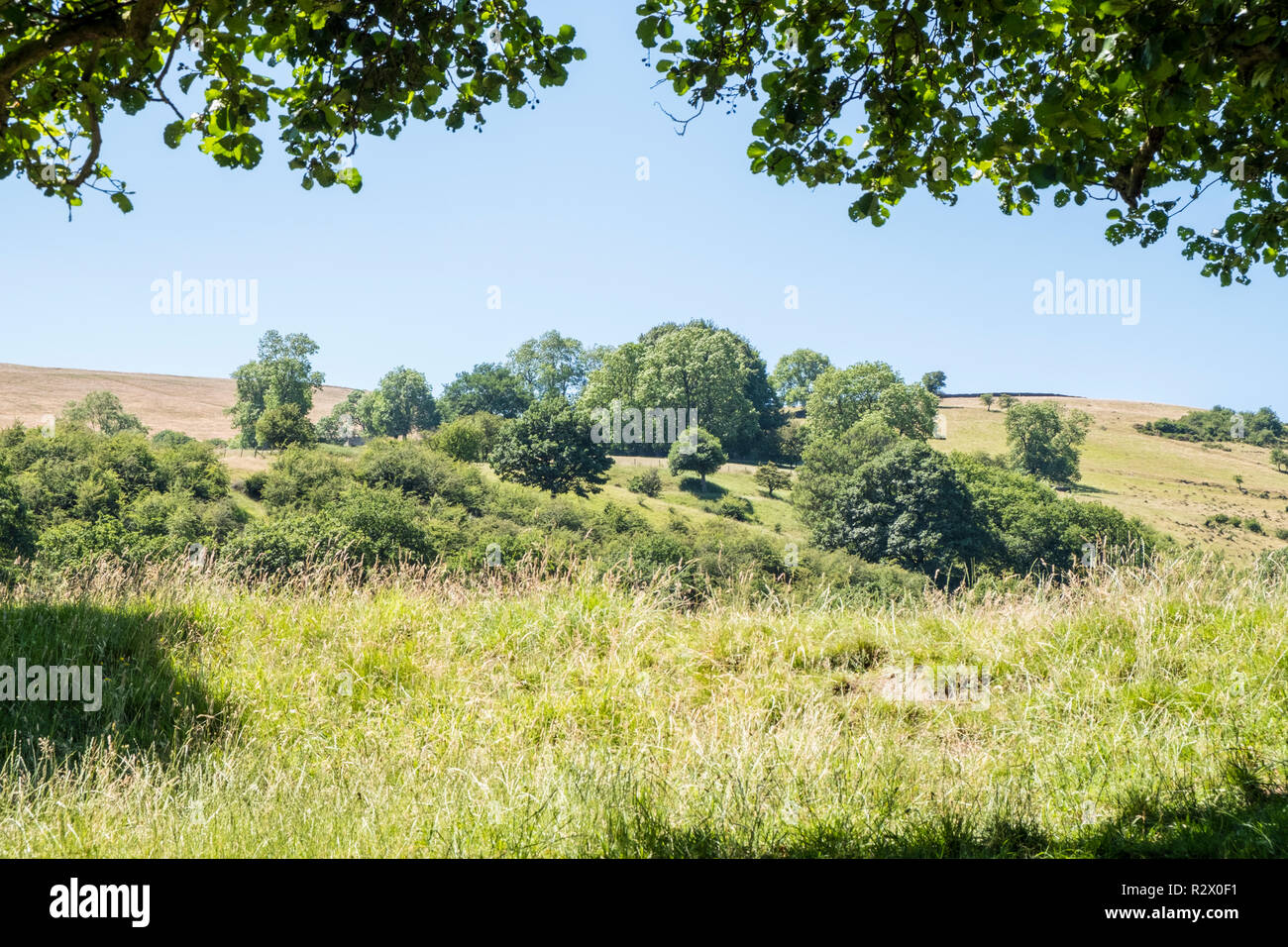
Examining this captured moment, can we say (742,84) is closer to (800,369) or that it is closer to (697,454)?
(697,454)

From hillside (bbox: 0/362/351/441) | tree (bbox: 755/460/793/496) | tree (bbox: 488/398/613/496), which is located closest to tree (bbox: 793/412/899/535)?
tree (bbox: 755/460/793/496)

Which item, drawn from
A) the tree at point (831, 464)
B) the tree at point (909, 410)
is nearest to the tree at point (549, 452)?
the tree at point (831, 464)

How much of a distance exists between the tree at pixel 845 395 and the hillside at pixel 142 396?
6448 cm

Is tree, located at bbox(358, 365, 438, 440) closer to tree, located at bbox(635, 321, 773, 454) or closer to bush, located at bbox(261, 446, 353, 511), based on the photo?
tree, located at bbox(635, 321, 773, 454)

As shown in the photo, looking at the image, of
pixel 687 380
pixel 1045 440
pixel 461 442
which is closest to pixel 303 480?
pixel 461 442

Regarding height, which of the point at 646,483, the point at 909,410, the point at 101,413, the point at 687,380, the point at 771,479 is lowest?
the point at 646,483

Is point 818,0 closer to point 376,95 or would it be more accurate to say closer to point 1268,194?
point 376,95

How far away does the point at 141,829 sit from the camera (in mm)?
3400

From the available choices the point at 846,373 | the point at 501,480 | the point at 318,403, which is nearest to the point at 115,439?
the point at 501,480

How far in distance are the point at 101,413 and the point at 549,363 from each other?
5823cm

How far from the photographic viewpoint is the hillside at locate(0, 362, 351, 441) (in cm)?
7656

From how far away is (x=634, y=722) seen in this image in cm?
508

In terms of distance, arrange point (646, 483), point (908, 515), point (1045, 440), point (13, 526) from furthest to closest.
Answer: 1. point (1045, 440)
2. point (646, 483)
3. point (908, 515)
4. point (13, 526)

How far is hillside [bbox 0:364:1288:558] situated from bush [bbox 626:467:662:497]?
38.5 inches
